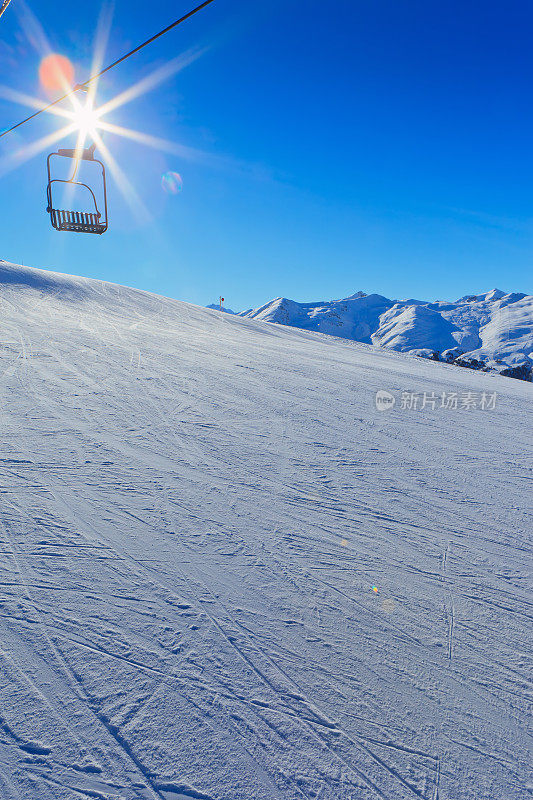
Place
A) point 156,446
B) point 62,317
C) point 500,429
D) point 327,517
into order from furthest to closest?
point 62,317 → point 500,429 → point 156,446 → point 327,517

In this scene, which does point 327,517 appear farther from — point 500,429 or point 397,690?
point 500,429

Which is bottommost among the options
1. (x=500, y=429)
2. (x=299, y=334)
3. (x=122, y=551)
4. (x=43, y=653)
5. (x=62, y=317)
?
(x=43, y=653)

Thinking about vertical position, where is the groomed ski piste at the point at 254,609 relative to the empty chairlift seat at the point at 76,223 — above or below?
below

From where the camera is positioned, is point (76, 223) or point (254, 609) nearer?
point (254, 609)

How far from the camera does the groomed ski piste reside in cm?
199

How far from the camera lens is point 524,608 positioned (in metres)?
3.06

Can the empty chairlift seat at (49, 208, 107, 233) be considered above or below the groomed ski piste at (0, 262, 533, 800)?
above

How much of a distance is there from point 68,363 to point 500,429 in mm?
8880

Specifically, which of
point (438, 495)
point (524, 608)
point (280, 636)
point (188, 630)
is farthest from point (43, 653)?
point (438, 495)

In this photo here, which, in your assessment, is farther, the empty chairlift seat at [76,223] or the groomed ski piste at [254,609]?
the empty chairlift seat at [76,223]

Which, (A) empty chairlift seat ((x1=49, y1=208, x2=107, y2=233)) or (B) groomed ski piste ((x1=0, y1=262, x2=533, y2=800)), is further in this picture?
(A) empty chairlift seat ((x1=49, y1=208, x2=107, y2=233))

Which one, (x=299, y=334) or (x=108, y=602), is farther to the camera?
(x=299, y=334)

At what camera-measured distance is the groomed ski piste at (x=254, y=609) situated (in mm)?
1994

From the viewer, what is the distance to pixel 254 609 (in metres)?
2.83
